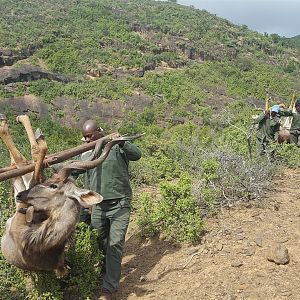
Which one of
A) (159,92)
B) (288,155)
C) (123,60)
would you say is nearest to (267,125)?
(288,155)

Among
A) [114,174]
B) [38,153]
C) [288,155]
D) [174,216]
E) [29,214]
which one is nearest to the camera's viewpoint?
[29,214]

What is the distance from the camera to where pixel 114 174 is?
5004 mm

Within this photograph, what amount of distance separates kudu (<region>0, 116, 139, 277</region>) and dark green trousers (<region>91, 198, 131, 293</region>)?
27.8 inches

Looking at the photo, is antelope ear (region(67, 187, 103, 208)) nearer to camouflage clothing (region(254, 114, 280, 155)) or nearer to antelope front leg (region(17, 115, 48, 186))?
antelope front leg (region(17, 115, 48, 186))

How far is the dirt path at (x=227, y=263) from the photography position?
15.0ft

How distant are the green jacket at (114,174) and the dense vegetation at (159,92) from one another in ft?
1.58

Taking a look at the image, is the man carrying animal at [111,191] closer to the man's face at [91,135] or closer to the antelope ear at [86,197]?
the man's face at [91,135]

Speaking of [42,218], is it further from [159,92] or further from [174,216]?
[159,92]

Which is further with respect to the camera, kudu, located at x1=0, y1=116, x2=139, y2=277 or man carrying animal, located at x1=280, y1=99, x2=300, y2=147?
man carrying animal, located at x1=280, y1=99, x2=300, y2=147

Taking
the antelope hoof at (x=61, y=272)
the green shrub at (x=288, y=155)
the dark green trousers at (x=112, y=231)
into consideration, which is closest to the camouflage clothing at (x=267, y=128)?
the green shrub at (x=288, y=155)

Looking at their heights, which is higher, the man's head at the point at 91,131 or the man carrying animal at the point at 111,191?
the man's head at the point at 91,131

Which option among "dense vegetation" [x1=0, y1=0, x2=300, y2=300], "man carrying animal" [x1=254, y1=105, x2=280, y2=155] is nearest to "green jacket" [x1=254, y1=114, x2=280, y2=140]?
"man carrying animal" [x1=254, y1=105, x2=280, y2=155]

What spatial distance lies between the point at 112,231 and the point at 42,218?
3.62ft

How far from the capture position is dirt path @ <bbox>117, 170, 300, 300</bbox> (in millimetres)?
4559
